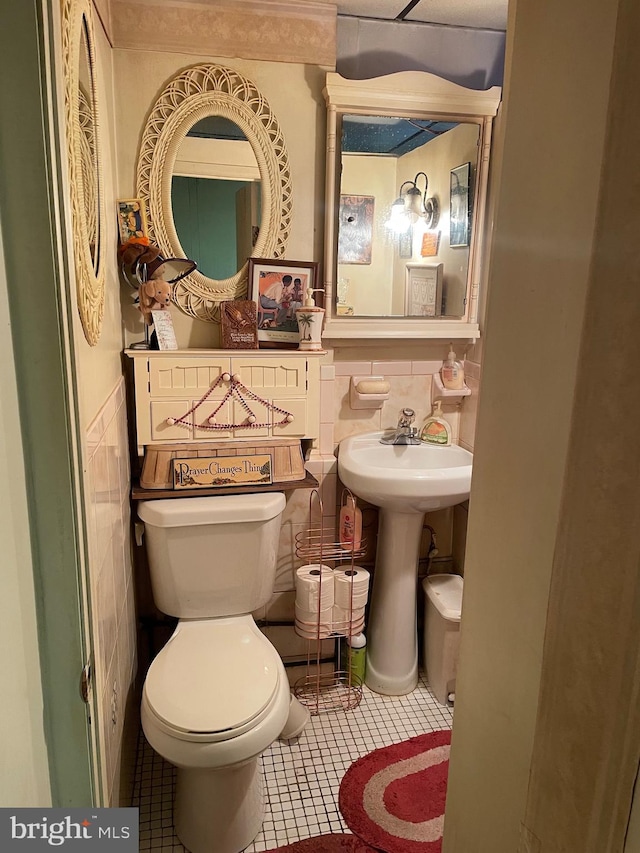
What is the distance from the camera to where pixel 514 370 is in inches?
21.4

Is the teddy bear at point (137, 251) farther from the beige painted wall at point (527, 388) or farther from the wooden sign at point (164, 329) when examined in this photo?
the beige painted wall at point (527, 388)

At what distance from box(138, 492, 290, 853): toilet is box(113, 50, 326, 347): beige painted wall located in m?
0.60

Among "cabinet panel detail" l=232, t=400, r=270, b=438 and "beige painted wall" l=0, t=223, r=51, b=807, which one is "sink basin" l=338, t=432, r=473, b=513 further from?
"beige painted wall" l=0, t=223, r=51, b=807

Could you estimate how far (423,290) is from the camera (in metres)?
2.19

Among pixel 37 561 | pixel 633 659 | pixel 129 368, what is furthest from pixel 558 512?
pixel 129 368

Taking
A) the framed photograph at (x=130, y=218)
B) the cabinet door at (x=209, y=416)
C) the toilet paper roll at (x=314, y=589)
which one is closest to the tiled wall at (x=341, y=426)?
the toilet paper roll at (x=314, y=589)

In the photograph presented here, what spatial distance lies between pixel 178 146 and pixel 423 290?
944 mm

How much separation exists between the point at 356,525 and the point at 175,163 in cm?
132

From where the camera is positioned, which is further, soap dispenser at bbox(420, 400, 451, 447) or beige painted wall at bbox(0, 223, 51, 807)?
soap dispenser at bbox(420, 400, 451, 447)

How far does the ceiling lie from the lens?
6.08 ft

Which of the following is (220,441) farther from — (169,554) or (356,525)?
(356,525)

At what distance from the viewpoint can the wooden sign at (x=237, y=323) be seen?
78.4 inches

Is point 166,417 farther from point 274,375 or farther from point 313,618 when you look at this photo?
point 313,618
